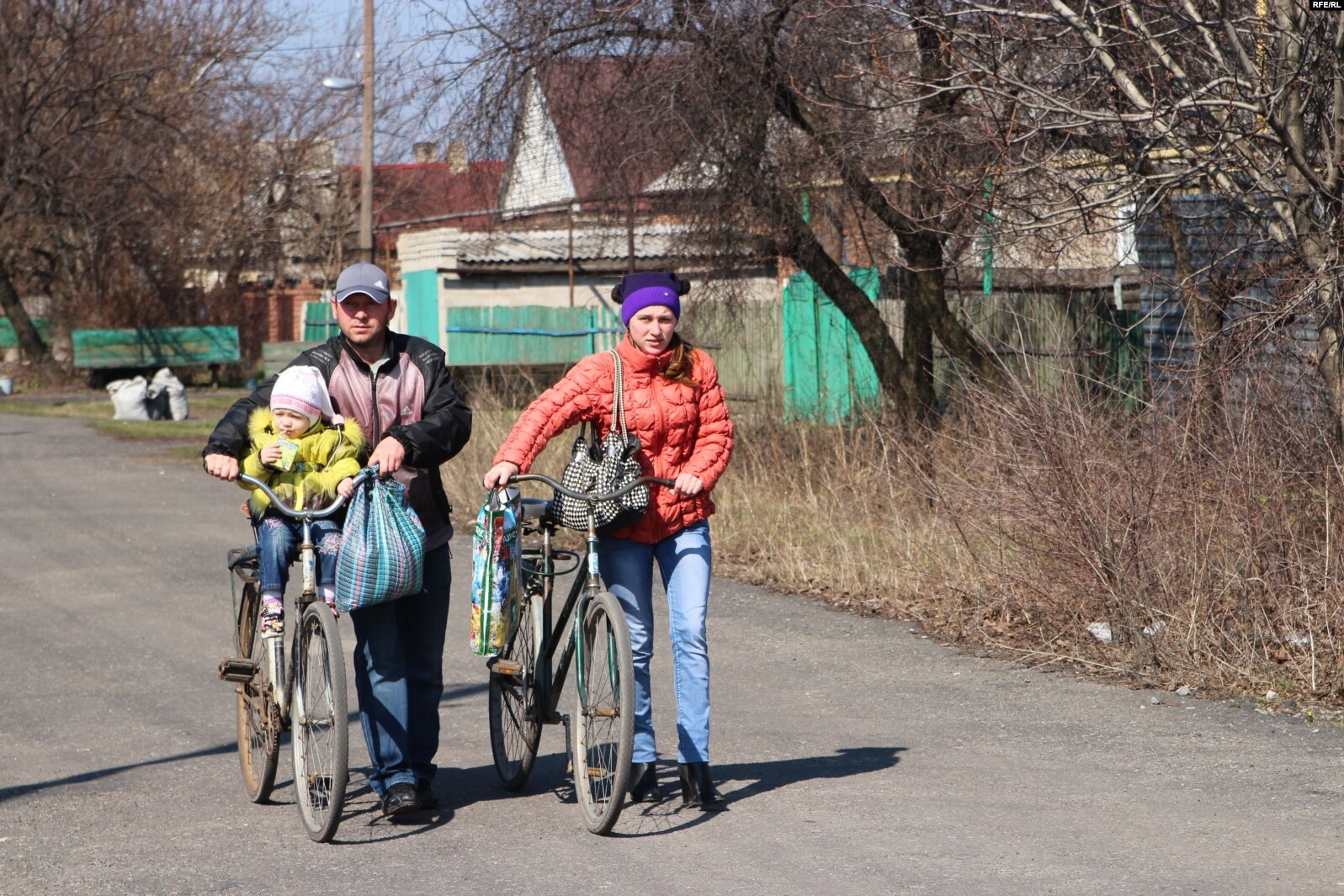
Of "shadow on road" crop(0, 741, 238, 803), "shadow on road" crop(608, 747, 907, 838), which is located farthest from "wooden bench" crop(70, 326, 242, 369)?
"shadow on road" crop(608, 747, 907, 838)

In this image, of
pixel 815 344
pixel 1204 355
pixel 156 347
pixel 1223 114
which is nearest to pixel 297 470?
pixel 1204 355

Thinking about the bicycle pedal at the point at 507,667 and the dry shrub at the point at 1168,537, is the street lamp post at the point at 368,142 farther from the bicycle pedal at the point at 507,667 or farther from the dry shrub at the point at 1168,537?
the bicycle pedal at the point at 507,667

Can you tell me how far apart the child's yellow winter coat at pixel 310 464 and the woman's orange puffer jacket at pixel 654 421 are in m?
0.52

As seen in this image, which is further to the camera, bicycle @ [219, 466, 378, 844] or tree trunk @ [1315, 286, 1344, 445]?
tree trunk @ [1315, 286, 1344, 445]

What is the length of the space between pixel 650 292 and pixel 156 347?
3205cm

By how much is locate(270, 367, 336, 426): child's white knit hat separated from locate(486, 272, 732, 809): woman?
63 centimetres

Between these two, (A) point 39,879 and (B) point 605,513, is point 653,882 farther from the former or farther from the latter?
(A) point 39,879

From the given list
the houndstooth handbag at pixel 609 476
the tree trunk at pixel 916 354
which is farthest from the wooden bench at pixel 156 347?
the houndstooth handbag at pixel 609 476

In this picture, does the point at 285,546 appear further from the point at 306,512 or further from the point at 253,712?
the point at 253,712

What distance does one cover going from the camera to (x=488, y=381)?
1980cm

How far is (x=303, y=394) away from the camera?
16.9ft

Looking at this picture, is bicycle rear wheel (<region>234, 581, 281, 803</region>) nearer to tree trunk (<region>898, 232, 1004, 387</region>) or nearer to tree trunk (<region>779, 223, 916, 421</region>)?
tree trunk (<region>898, 232, 1004, 387</region>)

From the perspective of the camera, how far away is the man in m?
5.29

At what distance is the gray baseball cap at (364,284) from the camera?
17.4 feet
